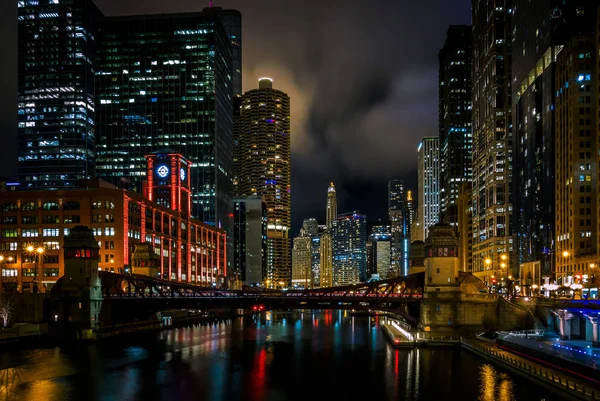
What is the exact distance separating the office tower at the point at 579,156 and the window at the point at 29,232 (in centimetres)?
12701

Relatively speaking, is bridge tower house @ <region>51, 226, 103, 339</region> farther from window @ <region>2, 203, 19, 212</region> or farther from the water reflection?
the water reflection

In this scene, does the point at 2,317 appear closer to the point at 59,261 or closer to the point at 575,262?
the point at 59,261

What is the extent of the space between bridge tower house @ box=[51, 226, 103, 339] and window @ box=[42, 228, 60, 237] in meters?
43.5

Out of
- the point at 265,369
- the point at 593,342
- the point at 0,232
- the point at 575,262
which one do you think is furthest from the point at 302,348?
the point at 0,232

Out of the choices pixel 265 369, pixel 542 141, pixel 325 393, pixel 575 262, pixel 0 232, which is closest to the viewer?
pixel 325 393

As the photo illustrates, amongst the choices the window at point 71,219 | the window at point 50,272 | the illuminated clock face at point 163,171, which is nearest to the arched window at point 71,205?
the window at point 71,219

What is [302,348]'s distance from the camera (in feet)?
334

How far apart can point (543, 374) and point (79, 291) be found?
254 ft

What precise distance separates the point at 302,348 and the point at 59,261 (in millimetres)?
75230

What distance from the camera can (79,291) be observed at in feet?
346

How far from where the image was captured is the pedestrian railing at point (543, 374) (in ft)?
180

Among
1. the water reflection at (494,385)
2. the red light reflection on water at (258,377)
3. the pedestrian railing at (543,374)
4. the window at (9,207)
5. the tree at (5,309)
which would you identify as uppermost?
the window at (9,207)

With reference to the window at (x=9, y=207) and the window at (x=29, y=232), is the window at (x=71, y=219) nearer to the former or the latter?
the window at (x=29, y=232)

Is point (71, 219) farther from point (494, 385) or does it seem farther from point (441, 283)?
point (494, 385)
